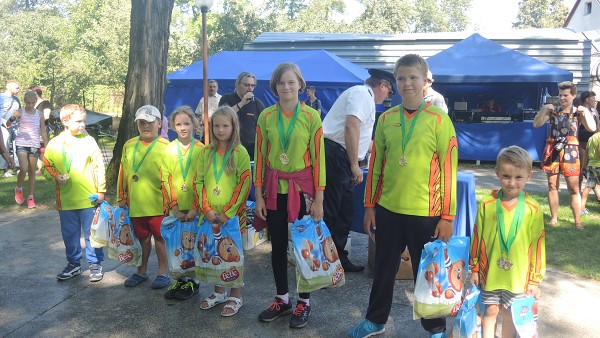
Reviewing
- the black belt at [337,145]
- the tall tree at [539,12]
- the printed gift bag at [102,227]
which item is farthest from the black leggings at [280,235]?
the tall tree at [539,12]

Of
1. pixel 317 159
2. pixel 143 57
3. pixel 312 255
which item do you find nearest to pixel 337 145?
pixel 317 159

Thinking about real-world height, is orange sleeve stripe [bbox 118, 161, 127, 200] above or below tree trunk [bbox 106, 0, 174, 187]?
below

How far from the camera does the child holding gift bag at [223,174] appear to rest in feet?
13.6

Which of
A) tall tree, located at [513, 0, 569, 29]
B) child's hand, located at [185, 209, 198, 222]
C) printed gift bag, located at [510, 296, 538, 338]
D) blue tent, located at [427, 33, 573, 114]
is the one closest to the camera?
printed gift bag, located at [510, 296, 538, 338]

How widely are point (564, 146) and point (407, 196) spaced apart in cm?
426

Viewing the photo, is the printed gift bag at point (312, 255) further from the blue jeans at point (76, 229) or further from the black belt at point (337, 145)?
the blue jeans at point (76, 229)

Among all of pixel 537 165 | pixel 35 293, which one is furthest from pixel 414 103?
pixel 537 165

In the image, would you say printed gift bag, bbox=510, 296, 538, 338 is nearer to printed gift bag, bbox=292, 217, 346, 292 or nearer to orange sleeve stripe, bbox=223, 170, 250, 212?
printed gift bag, bbox=292, 217, 346, 292

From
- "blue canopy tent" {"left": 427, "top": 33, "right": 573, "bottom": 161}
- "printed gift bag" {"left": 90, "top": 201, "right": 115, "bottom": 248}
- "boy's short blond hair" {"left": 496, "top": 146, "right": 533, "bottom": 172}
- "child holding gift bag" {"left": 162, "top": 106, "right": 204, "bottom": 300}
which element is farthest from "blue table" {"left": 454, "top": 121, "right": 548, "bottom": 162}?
"boy's short blond hair" {"left": 496, "top": 146, "right": 533, "bottom": 172}

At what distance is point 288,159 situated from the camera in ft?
12.7

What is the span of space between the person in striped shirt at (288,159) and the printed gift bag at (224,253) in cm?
34

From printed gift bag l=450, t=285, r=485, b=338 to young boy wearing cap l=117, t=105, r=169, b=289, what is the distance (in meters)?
2.63

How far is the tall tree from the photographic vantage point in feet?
220

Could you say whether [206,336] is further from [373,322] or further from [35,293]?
[35,293]
